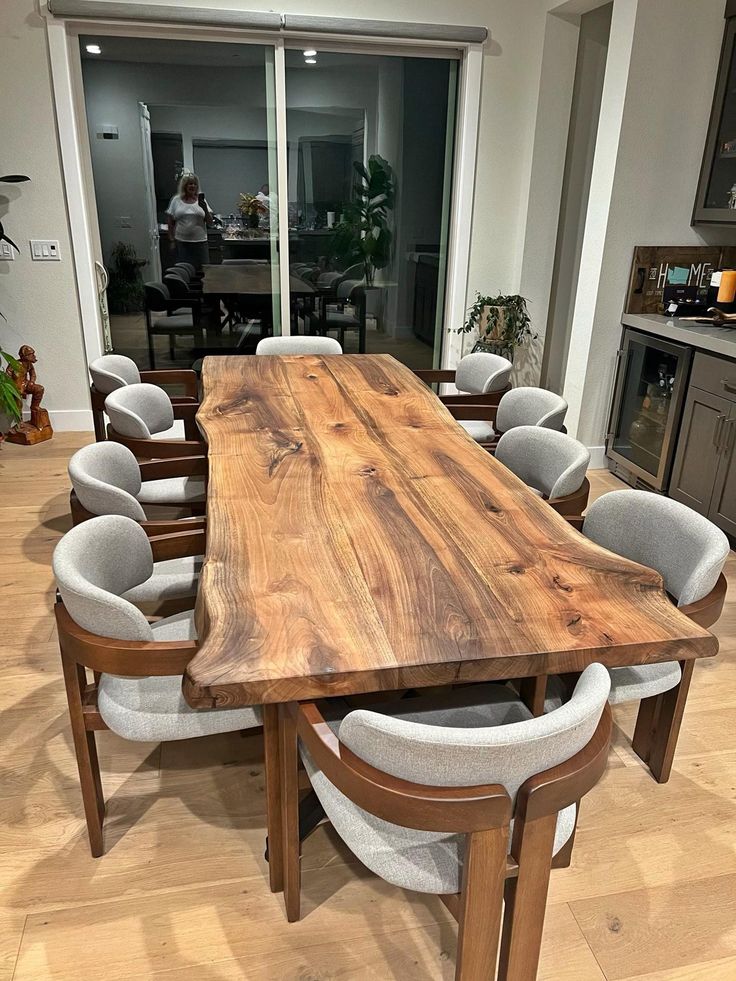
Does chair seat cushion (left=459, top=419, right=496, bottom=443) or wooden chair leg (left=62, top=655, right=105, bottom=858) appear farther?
chair seat cushion (left=459, top=419, right=496, bottom=443)

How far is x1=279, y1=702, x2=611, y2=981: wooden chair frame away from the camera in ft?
3.63

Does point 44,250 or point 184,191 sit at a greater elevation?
point 184,191

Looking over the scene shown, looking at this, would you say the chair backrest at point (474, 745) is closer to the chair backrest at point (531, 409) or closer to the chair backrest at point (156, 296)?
the chair backrest at point (531, 409)

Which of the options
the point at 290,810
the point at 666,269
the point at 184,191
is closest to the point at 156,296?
the point at 184,191

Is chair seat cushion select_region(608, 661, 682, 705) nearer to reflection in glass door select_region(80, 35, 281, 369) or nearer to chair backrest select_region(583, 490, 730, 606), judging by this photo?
chair backrest select_region(583, 490, 730, 606)

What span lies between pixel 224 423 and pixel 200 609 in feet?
4.04

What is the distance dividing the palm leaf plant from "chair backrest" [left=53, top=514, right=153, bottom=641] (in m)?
2.85

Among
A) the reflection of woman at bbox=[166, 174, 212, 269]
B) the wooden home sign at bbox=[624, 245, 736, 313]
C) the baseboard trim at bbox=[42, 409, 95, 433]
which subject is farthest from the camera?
the baseboard trim at bbox=[42, 409, 95, 433]

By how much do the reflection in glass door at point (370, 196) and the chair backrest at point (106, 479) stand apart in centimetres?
291

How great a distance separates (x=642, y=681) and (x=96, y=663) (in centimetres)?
121

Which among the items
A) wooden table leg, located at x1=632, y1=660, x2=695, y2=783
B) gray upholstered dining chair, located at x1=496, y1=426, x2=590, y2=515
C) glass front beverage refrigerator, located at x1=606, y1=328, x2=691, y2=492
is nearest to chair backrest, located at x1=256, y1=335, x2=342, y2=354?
glass front beverage refrigerator, located at x1=606, y1=328, x2=691, y2=492

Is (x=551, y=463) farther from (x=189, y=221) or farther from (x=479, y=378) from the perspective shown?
(x=189, y=221)

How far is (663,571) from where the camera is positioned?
6.18 ft

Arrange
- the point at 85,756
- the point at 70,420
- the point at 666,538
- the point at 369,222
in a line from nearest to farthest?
the point at 85,756 → the point at 666,538 → the point at 70,420 → the point at 369,222
